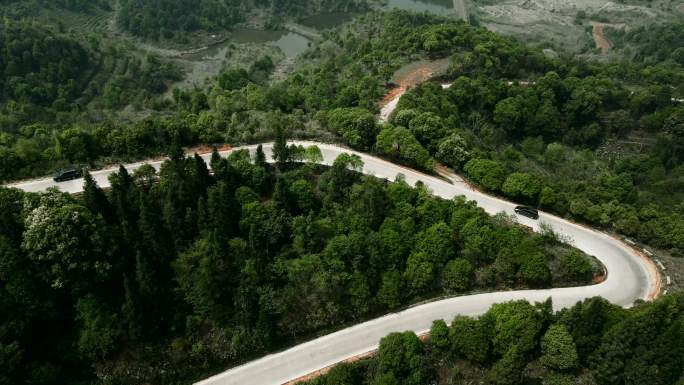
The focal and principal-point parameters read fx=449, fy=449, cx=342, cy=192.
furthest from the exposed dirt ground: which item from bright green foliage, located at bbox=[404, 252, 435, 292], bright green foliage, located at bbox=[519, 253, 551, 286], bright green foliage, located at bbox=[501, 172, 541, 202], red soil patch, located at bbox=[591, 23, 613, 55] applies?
bright green foliage, located at bbox=[404, 252, 435, 292]

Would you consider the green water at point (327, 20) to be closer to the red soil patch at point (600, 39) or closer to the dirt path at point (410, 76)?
the dirt path at point (410, 76)

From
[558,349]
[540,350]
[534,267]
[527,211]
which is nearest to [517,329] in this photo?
[540,350]

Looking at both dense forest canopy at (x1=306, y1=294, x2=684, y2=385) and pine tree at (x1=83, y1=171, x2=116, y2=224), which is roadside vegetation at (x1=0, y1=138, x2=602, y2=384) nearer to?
pine tree at (x1=83, y1=171, x2=116, y2=224)

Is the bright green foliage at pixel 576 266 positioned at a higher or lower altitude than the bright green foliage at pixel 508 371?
higher

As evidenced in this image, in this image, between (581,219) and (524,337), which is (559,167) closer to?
(581,219)

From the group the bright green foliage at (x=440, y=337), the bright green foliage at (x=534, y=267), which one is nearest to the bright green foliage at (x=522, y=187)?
the bright green foliage at (x=534, y=267)

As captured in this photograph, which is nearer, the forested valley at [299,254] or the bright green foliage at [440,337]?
the forested valley at [299,254]

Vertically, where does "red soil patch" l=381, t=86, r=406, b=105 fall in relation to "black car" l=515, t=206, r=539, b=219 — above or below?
below
